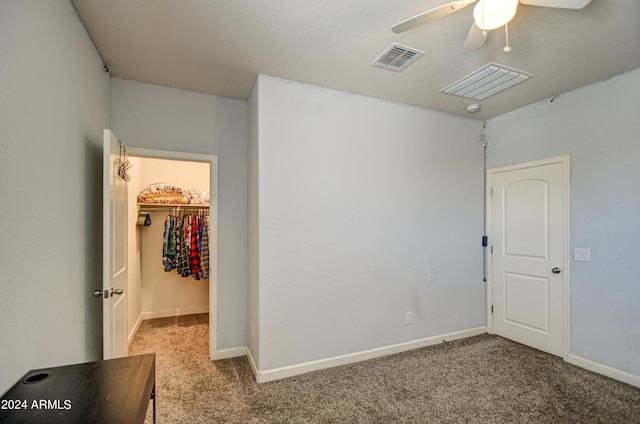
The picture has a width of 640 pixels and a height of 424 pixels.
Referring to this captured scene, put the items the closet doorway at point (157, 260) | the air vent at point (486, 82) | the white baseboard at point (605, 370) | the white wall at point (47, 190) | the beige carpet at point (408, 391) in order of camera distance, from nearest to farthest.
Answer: the white wall at point (47, 190)
the beige carpet at point (408, 391)
the white baseboard at point (605, 370)
the air vent at point (486, 82)
the closet doorway at point (157, 260)


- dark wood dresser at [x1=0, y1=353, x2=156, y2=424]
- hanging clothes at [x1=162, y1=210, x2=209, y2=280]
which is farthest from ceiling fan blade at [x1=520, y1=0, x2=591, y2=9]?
hanging clothes at [x1=162, y1=210, x2=209, y2=280]

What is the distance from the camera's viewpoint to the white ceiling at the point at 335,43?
1897 mm

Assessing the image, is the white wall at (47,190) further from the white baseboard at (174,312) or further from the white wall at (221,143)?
the white baseboard at (174,312)

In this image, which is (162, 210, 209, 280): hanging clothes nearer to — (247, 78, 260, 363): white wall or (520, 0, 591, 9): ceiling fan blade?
(247, 78, 260, 363): white wall

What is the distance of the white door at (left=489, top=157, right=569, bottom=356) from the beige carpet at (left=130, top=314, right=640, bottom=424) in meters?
0.34

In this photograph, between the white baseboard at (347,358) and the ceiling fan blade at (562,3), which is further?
the white baseboard at (347,358)

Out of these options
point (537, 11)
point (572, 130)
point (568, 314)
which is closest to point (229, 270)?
point (537, 11)

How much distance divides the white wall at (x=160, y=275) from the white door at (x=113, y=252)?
6.98 feet

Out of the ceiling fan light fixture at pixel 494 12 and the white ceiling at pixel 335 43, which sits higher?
the white ceiling at pixel 335 43

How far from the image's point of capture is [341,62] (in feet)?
8.27

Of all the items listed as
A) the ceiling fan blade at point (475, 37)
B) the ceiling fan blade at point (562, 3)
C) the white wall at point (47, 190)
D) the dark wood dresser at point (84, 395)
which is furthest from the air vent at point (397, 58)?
the dark wood dresser at point (84, 395)

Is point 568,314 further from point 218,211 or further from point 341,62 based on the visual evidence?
point 218,211

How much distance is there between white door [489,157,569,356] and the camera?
314 centimetres

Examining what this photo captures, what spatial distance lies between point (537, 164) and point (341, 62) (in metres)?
2.47
